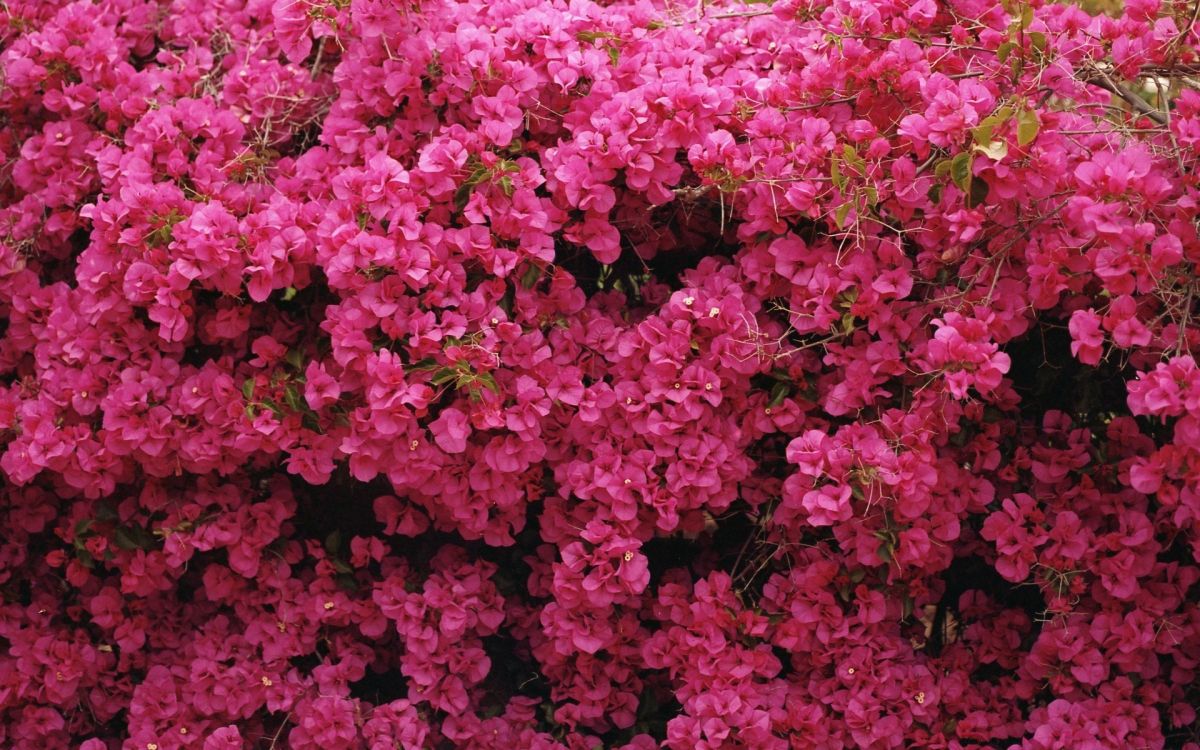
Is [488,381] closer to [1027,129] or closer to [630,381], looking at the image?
[630,381]

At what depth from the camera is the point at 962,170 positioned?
2074 mm

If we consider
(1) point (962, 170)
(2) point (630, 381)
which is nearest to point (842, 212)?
(1) point (962, 170)

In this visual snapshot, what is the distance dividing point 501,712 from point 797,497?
879 millimetres

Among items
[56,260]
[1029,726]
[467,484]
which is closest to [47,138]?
[56,260]

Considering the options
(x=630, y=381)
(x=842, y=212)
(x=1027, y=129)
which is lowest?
(x=630, y=381)

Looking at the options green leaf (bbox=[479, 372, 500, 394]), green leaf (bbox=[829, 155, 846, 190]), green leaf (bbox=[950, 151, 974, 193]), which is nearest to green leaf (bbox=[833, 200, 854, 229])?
green leaf (bbox=[829, 155, 846, 190])

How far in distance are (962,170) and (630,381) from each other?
0.75 m

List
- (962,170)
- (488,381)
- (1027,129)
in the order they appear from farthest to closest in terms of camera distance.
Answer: (488,381)
(962,170)
(1027,129)

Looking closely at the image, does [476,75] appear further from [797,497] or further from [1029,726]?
[1029,726]

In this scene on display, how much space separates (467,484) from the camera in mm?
2426

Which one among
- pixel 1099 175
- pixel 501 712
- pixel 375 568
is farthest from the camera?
pixel 375 568

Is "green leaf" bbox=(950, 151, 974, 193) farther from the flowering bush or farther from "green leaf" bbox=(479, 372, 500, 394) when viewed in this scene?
"green leaf" bbox=(479, 372, 500, 394)

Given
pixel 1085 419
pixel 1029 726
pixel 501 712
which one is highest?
pixel 1085 419

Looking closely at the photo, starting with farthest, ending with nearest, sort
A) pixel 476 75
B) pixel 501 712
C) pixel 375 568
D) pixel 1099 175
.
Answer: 1. pixel 375 568
2. pixel 501 712
3. pixel 476 75
4. pixel 1099 175
